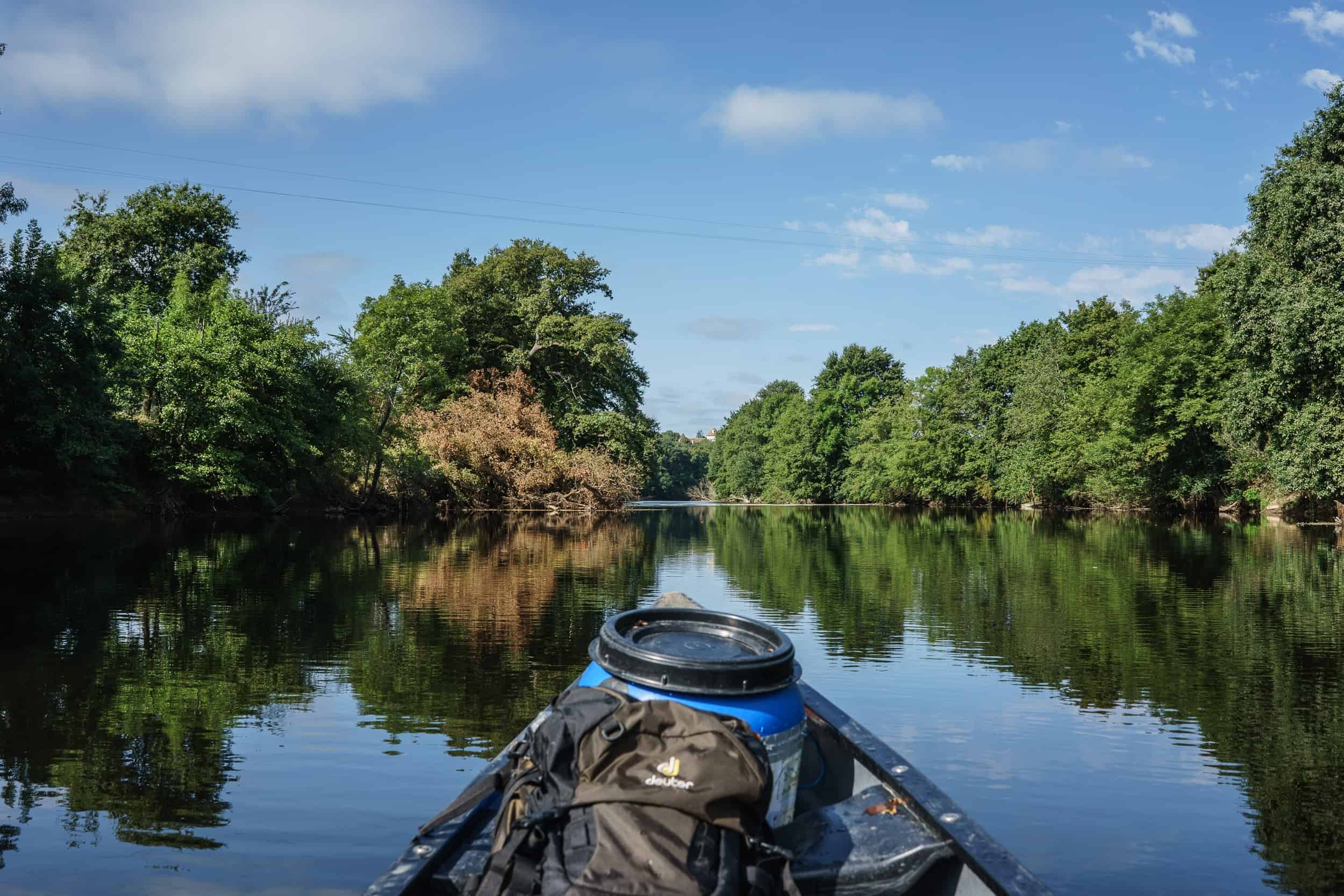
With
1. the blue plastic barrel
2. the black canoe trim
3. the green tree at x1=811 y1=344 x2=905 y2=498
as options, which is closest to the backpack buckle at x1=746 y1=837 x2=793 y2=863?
the blue plastic barrel

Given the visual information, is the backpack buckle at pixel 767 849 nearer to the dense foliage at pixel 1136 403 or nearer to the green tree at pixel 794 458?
the dense foliage at pixel 1136 403

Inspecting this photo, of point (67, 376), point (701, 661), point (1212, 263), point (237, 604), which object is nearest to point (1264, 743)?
point (701, 661)

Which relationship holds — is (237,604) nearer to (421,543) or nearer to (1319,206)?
(421,543)

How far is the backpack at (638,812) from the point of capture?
2.79 meters

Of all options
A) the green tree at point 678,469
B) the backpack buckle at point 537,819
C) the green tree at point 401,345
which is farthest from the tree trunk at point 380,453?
the green tree at point 678,469

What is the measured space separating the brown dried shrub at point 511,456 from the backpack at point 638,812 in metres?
41.2

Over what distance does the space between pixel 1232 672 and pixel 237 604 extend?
13395mm

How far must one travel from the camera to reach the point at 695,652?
419cm

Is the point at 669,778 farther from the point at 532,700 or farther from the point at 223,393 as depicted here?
the point at 223,393

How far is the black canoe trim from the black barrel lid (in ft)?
2.34

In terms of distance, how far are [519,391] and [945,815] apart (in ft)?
148

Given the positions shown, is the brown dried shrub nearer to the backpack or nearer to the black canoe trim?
the black canoe trim

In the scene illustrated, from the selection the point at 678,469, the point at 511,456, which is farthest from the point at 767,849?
the point at 678,469

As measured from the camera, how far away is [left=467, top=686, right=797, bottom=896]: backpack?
2.79m
